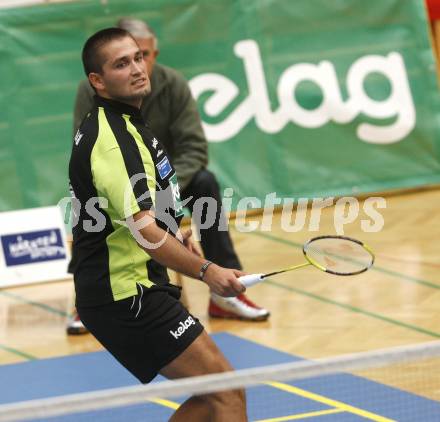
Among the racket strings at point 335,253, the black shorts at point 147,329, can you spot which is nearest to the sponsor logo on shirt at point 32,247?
the racket strings at point 335,253

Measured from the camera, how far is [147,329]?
174 inches

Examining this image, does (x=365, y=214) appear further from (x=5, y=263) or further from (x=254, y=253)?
(x=5, y=263)

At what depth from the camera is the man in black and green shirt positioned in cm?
430

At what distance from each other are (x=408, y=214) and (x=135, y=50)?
16.5ft

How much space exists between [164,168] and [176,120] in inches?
116

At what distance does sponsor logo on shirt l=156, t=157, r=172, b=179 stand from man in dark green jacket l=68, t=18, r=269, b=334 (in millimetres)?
2760

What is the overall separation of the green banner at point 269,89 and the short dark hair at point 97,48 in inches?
184

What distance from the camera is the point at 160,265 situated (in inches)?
180

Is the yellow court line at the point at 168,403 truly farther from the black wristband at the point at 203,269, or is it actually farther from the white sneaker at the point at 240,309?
the black wristband at the point at 203,269

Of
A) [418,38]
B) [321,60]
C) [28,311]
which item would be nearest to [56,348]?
[28,311]

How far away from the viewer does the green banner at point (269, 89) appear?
30.3 ft

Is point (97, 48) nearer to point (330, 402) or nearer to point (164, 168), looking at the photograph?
point (164, 168)

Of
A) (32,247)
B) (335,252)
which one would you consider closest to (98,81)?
(335,252)

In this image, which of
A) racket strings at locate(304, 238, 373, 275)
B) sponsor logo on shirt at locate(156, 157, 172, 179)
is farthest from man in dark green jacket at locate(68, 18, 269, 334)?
sponsor logo on shirt at locate(156, 157, 172, 179)
